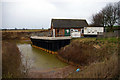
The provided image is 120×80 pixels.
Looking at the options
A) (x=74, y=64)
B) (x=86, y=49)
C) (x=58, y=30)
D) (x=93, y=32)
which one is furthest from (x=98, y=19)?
(x=74, y=64)

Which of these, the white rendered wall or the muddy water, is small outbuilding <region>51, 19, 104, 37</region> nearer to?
the white rendered wall

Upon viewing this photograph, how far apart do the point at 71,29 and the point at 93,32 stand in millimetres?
4822

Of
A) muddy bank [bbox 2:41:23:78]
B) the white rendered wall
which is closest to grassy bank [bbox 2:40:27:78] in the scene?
muddy bank [bbox 2:41:23:78]

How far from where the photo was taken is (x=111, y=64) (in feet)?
16.3

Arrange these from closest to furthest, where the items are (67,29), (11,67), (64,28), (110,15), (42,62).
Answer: (11,67), (42,62), (64,28), (67,29), (110,15)

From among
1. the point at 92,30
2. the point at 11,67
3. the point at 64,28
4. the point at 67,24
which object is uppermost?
the point at 67,24

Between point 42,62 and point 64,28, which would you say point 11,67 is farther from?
point 64,28

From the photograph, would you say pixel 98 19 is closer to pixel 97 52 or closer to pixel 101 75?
pixel 97 52

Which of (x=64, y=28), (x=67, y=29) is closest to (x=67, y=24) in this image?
(x=67, y=29)

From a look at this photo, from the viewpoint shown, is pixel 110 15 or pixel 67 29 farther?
pixel 110 15

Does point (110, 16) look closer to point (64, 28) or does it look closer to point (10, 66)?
point (64, 28)

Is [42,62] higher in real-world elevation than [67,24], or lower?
lower

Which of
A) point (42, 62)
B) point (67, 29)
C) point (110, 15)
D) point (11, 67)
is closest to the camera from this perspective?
point (11, 67)

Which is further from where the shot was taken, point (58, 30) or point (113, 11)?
point (113, 11)
